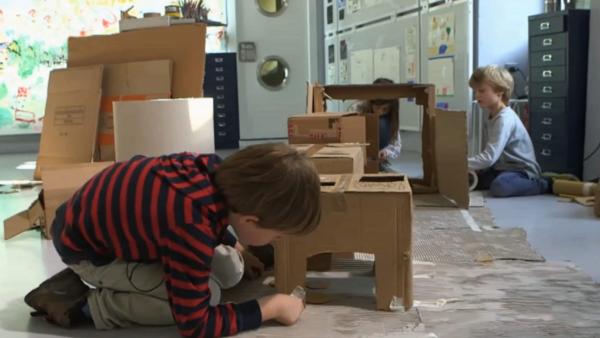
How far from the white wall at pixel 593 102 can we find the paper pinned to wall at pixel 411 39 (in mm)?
1423

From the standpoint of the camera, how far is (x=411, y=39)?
15.4 ft

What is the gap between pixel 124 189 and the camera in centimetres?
133

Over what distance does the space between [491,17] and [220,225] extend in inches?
121

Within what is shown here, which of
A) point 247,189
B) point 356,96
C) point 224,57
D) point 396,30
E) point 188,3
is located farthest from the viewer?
point 224,57

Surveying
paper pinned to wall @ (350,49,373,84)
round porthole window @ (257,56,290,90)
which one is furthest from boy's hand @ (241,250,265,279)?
round porthole window @ (257,56,290,90)

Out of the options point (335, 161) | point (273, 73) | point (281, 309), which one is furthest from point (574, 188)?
point (273, 73)

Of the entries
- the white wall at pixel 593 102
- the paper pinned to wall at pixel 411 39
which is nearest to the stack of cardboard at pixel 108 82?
the white wall at pixel 593 102

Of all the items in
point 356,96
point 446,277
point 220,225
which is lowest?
point 446,277

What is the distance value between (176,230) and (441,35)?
3.35m

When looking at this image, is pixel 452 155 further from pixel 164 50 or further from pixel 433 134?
pixel 164 50

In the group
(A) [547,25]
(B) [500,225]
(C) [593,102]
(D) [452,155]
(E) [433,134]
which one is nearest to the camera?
(B) [500,225]

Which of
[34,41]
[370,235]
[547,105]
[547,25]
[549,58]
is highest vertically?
[34,41]

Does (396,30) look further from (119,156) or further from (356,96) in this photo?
(119,156)

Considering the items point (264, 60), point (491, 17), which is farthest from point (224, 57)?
point (491, 17)
